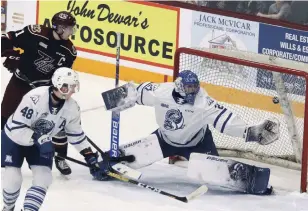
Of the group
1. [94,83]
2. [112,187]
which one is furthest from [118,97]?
[94,83]

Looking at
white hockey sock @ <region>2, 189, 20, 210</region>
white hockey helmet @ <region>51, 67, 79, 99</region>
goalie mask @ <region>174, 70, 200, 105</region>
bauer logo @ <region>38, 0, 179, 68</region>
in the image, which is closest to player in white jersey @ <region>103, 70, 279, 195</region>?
goalie mask @ <region>174, 70, 200, 105</region>

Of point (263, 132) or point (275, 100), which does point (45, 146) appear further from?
point (275, 100)

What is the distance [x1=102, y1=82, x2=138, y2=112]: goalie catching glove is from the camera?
7406 millimetres

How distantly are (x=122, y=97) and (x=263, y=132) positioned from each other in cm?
87

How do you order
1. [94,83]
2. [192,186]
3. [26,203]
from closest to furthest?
[26,203] < [192,186] < [94,83]

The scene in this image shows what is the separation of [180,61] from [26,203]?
2001 millimetres

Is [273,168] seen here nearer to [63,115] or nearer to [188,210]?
[188,210]

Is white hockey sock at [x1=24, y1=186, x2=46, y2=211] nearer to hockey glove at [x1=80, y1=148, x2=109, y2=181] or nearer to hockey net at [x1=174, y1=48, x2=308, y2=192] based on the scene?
hockey glove at [x1=80, y1=148, x2=109, y2=181]

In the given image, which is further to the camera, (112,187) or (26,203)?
(112,187)

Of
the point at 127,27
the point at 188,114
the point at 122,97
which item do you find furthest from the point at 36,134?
the point at 127,27

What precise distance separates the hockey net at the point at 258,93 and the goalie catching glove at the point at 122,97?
2.04ft

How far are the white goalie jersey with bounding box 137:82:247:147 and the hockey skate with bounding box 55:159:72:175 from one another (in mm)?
669

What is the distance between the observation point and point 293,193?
7453 mm

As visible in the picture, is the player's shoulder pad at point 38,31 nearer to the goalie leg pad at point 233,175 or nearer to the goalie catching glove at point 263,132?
the goalie leg pad at point 233,175
